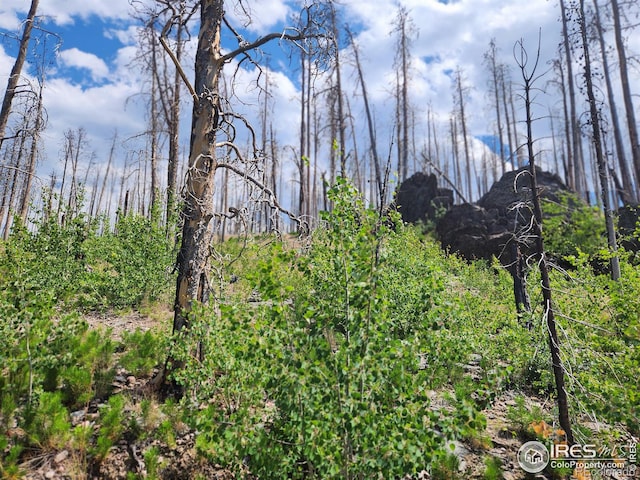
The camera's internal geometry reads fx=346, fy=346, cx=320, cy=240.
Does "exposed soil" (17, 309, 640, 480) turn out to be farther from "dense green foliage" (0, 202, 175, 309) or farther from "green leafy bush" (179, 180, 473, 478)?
"dense green foliage" (0, 202, 175, 309)

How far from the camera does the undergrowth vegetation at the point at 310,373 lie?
8.09 ft

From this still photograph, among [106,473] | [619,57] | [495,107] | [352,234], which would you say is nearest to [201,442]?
[106,473]

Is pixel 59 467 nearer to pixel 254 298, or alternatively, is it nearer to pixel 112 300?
pixel 112 300

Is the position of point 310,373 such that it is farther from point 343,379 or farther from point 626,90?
point 626,90

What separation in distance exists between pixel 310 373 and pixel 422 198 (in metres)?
21.2

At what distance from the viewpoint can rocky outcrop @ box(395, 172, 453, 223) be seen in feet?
71.1

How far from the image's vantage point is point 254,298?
29.7ft

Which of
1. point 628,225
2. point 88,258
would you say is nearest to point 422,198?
point 628,225

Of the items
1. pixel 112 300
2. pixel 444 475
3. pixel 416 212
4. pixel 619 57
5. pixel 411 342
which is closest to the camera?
pixel 411 342

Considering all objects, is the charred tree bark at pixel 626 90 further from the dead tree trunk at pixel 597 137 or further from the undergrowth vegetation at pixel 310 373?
the undergrowth vegetation at pixel 310 373

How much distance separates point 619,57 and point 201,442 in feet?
66.0

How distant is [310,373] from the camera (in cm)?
→ 251

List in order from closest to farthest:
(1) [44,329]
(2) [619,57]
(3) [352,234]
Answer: (3) [352,234], (1) [44,329], (2) [619,57]

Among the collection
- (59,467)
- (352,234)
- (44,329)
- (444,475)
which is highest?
(352,234)
